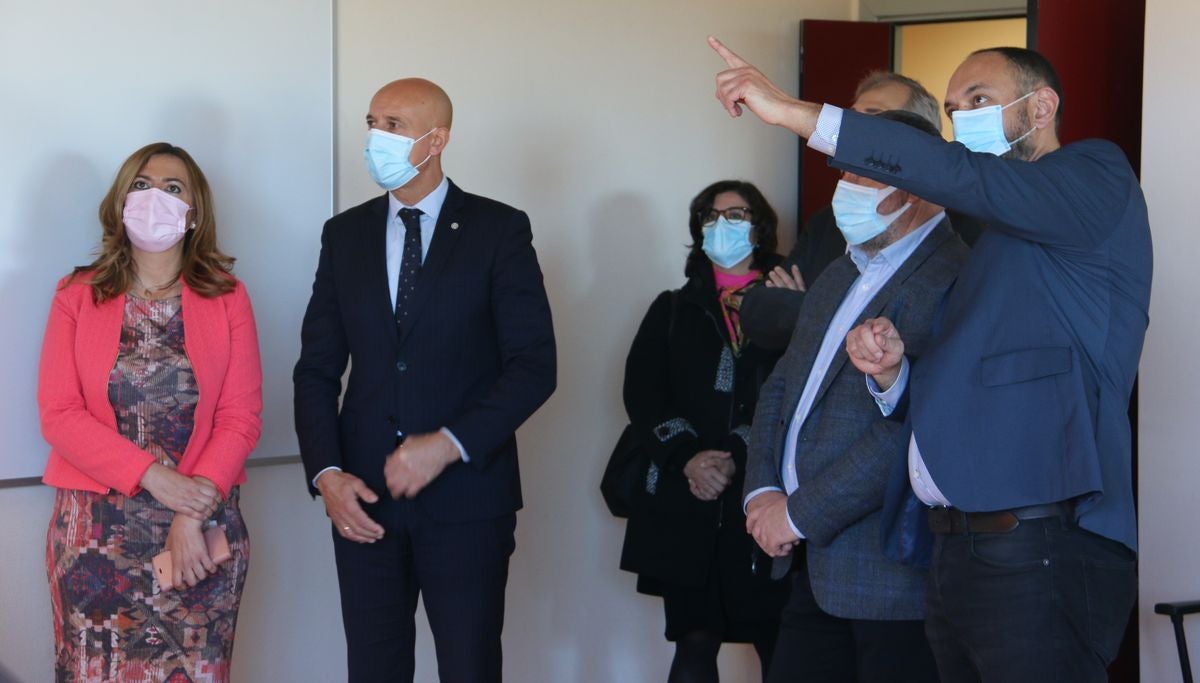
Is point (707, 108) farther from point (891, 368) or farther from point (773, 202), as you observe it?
point (891, 368)

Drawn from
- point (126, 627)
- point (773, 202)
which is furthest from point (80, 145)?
point (773, 202)

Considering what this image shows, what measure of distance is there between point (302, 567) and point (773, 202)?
2125mm

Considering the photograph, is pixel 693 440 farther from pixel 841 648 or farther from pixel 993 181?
pixel 993 181

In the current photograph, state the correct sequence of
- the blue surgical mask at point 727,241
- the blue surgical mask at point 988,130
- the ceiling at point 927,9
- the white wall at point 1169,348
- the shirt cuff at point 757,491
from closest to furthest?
the blue surgical mask at point 988,130 → the shirt cuff at point 757,491 → the white wall at point 1169,348 → the blue surgical mask at point 727,241 → the ceiling at point 927,9

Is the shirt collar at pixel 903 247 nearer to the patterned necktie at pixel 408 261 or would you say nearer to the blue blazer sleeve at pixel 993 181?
the blue blazer sleeve at pixel 993 181

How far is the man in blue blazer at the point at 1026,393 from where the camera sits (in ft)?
6.79

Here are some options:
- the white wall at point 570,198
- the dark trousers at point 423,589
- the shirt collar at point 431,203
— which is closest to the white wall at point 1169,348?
the white wall at point 570,198

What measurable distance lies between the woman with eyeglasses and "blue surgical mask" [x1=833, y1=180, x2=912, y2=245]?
1122 mm

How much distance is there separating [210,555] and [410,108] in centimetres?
117

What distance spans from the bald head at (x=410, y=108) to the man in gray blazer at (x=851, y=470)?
3.61 feet

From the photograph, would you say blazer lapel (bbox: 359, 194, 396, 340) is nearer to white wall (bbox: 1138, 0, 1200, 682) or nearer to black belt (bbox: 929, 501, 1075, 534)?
black belt (bbox: 929, 501, 1075, 534)

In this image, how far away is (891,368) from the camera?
233 centimetres

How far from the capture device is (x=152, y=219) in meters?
3.12

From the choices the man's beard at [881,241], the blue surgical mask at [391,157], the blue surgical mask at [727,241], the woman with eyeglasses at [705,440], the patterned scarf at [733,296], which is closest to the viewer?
the man's beard at [881,241]
